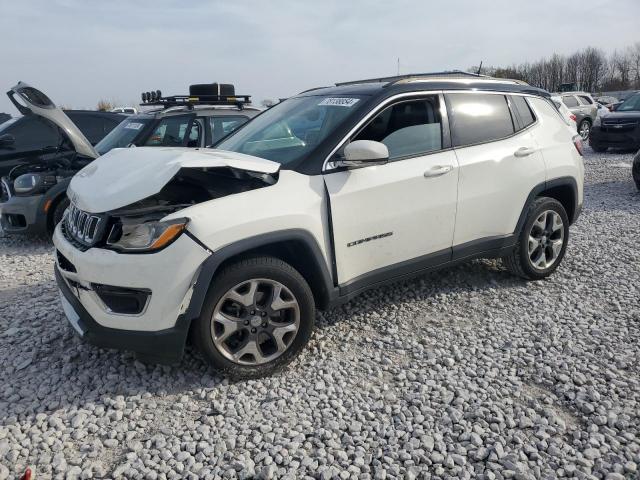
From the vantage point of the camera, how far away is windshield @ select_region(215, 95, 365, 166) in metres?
3.58

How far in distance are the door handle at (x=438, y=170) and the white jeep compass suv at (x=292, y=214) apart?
0.4 inches

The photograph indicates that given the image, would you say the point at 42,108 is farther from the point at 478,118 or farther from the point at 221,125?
the point at 478,118

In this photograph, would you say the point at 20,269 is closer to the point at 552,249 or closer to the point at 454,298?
the point at 454,298

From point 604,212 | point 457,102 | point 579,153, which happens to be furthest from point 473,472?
point 604,212

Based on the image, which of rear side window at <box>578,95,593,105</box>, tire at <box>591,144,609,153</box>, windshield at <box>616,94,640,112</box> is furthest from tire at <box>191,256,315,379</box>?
rear side window at <box>578,95,593,105</box>

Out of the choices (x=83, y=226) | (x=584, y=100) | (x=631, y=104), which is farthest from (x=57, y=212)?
(x=584, y=100)

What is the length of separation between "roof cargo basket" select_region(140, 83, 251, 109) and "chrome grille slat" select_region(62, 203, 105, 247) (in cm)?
440

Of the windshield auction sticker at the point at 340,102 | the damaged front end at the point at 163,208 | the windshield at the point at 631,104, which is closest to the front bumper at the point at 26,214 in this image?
the damaged front end at the point at 163,208

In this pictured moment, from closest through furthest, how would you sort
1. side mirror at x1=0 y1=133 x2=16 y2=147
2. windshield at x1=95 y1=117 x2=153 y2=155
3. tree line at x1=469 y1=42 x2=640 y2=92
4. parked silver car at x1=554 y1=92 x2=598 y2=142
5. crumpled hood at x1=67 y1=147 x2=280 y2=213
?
crumpled hood at x1=67 y1=147 x2=280 y2=213, windshield at x1=95 y1=117 x2=153 y2=155, side mirror at x1=0 y1=133 x2=16 y2=147, parked silver car at x1=554 y1=92 x2=598 y2=142, tree line at x1=469 y1=42 x2=640 y2=92

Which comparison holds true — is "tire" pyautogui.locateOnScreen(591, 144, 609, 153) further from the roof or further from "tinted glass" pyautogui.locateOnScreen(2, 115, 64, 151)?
"tinted glass" pyautogui.locateOnScreen(2, 115, 64, 151)

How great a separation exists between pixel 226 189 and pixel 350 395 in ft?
4.75

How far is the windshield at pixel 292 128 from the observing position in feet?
11.8

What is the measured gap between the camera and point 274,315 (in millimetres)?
3232

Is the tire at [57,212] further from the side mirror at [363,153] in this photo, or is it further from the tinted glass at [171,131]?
the side mirror at [363,153]
